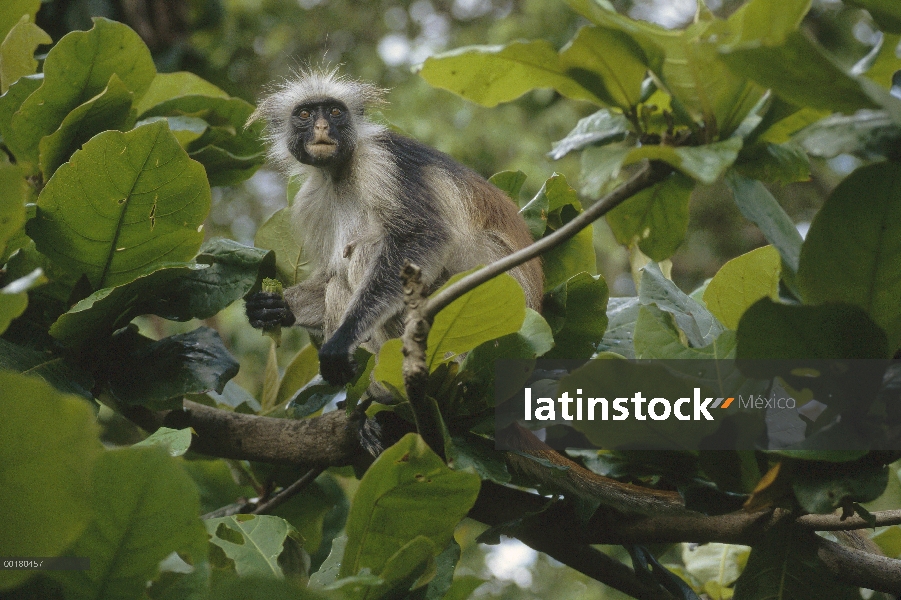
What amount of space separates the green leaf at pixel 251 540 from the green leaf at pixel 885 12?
147 cm

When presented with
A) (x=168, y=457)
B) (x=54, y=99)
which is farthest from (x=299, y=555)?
(x=54, y=99)

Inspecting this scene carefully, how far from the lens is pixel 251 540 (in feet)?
5.84

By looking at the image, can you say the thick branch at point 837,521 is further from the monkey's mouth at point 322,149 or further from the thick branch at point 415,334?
the monkey's mouth at point 322,149

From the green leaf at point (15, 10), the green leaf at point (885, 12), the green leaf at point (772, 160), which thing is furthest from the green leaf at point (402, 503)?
the green leaf at point (15, 10)

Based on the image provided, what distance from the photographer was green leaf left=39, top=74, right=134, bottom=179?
2.25 metres

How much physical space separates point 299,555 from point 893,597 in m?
1.54

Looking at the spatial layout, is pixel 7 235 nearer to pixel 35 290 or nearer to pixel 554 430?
pixel 35 290

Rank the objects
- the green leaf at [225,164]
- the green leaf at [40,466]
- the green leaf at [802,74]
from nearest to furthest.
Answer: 1. the green leaf at [40,466]
2. the green leaf at [802,74]
3. the green leaf at [225,164]

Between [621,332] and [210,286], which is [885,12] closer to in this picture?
[621,332]

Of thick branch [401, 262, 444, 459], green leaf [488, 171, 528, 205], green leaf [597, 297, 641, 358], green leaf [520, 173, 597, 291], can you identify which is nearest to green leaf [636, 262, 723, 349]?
green leaf [597, 297, 641, 358]

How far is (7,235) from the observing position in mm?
1190

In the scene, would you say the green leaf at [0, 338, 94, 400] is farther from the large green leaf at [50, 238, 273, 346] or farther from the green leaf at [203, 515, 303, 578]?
the green leaf at [203, 515, 303, 578]

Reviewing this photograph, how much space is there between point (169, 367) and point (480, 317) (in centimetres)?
99

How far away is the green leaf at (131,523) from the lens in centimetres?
123
